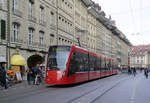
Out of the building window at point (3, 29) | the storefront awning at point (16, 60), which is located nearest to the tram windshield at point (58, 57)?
the building window at point (3, 29)

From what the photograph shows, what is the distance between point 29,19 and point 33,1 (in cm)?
253

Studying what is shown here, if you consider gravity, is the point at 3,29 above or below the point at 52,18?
below

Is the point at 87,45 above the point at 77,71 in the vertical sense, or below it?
above

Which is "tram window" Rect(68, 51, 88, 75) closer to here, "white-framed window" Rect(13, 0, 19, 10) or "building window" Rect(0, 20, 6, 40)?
"building window" Rect(0, 20, 6, 40)

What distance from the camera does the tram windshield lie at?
1872 cm

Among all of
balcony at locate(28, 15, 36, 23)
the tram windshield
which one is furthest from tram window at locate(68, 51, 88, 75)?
balcony at locate(28, 15, 36, 23)

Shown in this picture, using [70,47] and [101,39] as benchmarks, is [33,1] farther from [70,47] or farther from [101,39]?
[101,39]

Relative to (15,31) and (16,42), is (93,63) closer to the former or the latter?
(16,42)

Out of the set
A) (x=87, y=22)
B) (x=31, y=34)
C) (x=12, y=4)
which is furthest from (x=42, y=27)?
(x=87, y=22)

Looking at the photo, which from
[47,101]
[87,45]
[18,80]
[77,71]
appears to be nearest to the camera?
[47,101]

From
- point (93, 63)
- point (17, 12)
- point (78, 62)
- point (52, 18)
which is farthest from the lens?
point (52, 18)

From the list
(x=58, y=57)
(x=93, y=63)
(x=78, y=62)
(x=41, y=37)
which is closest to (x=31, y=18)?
(x=41, y=37)

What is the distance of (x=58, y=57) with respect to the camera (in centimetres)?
1906

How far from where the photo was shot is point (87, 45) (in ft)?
194
